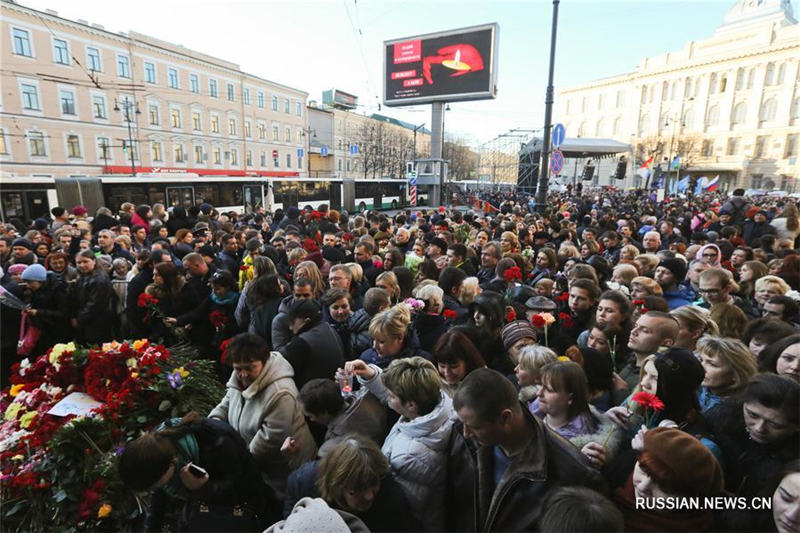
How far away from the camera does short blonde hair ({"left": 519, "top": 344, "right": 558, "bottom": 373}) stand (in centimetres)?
265

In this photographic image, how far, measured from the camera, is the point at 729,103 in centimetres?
6231

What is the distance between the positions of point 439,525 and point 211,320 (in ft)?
11.5

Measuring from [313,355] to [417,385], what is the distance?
1241 millimetres

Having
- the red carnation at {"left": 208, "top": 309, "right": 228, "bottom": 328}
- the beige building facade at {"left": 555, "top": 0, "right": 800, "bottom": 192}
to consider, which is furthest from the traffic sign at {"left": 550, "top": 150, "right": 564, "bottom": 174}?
the beige building facade at {"left": 555, "top": 0, "right": 800, "bottom": 192}

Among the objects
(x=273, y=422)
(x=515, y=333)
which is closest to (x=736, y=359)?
(x=515, y=333)

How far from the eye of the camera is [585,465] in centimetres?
175

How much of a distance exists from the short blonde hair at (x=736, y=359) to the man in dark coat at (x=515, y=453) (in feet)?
4.43

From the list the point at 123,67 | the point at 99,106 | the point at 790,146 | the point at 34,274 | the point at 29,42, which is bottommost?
the point at 34,274

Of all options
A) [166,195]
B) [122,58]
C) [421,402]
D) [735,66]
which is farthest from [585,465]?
[735,66]

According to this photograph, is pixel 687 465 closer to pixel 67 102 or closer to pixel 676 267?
pixel 676 267

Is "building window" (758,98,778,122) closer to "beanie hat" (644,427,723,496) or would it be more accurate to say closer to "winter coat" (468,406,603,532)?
"beanie hat" (644,427,723,496)

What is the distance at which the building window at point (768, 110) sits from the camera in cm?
5909

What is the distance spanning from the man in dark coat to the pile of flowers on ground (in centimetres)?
205

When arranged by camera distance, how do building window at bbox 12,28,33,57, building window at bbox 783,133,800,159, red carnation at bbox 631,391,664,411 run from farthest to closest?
building window at bbox 783,133,800,159
building window at bbox 12,28,33,57
red carnation at bbox 631,391,664,411
